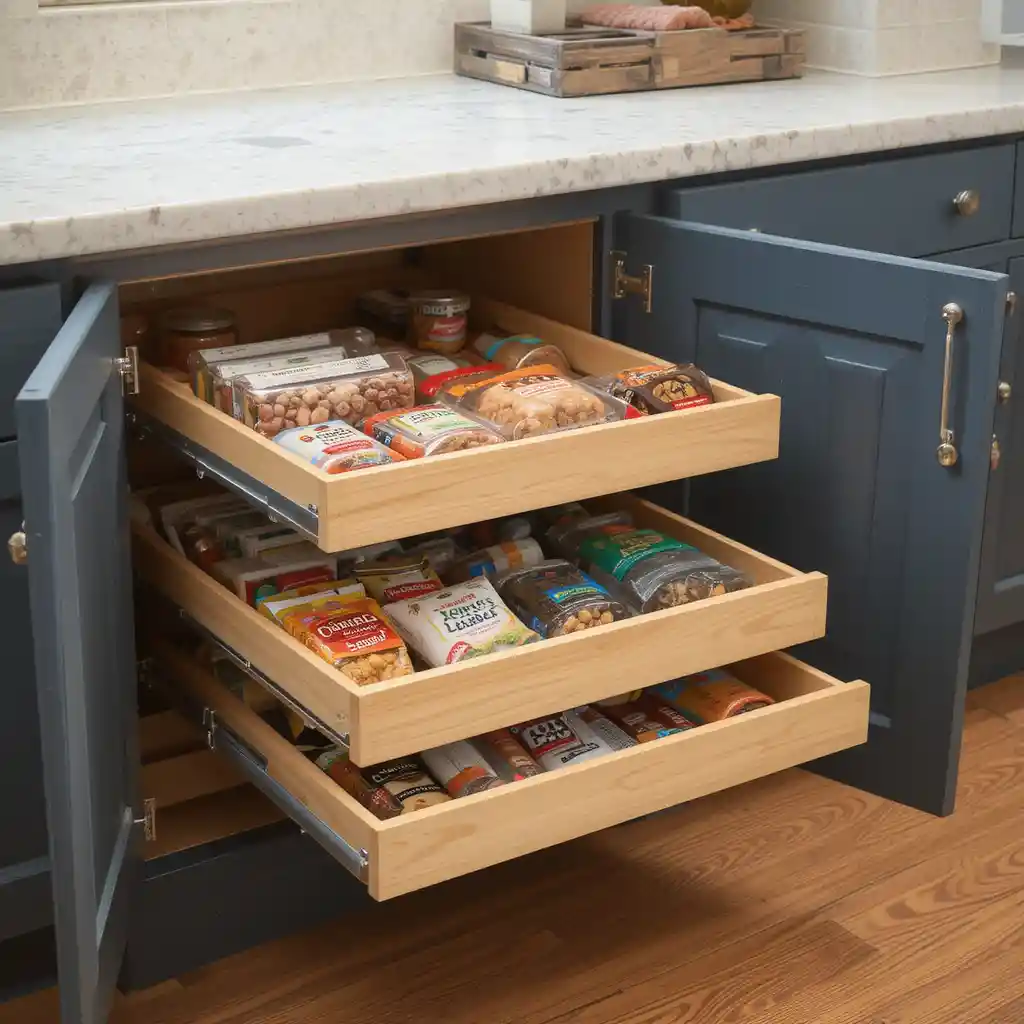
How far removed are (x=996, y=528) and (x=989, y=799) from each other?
16.5 inches

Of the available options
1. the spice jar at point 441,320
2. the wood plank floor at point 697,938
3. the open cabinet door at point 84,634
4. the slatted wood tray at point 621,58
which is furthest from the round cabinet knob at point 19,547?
the slatted wood tray at point 621,58

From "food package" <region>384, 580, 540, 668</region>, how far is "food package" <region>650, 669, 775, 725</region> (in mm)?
266

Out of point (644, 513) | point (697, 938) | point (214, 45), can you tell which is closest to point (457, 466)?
point (644, 513)

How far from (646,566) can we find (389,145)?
1.96ft

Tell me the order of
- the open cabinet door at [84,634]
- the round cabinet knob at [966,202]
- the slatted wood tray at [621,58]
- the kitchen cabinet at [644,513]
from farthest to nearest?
the slatted wood tray at [621,58] → the round cabinet knob at [966,202] → the kitchen cabinet at [644,513] → the open cabinet door at [84,634]

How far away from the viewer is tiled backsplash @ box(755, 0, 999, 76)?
2.53 m

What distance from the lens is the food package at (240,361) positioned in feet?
5.42

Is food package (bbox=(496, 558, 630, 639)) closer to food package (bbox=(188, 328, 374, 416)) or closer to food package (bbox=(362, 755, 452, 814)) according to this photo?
food package (bbox=(362, 755, 452, 814))

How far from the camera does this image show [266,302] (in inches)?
85.2

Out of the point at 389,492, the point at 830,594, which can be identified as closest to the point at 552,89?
the point at 830,594

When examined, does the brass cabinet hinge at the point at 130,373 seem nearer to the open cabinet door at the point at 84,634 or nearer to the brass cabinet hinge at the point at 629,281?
the open cabinet door at the point at 84,634

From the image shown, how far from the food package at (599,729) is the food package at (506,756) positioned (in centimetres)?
8

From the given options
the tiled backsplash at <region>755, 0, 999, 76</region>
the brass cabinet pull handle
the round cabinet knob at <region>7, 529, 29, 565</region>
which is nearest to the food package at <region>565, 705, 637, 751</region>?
the brass cabinet pull handle

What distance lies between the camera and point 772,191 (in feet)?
6.34
